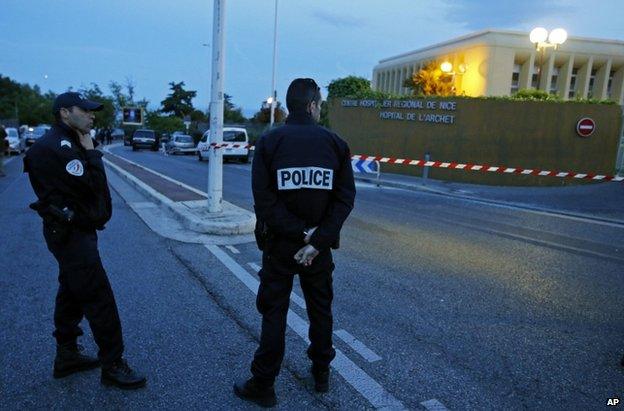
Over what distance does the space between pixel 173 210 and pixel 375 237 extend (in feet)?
12.4

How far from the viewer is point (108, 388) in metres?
3.19

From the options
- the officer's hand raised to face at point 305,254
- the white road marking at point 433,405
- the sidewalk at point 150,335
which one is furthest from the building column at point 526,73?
the officer's hand raised to face at point 305,254

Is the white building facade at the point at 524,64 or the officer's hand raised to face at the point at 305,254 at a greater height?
the white building facade at the point at 524,64

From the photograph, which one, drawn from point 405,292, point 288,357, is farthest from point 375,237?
point 288,357

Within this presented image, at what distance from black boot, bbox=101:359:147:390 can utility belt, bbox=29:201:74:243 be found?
900 mm

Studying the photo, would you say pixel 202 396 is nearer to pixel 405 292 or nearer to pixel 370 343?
pixel 370 343

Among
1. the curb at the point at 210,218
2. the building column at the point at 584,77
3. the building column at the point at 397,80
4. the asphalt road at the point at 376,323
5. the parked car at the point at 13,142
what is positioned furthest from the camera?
the building column at the point at 397,80

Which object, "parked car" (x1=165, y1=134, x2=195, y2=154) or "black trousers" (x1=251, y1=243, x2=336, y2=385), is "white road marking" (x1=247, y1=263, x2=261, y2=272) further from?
"parked car" (x1=165, y1=134, x2=195, y2=154)

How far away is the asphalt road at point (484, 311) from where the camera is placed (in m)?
3.35

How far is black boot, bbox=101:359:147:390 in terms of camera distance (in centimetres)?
314

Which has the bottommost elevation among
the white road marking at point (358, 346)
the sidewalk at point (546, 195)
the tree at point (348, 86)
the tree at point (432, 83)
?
the white road marking at point (358, 346)

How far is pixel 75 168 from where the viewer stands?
2.86 meters

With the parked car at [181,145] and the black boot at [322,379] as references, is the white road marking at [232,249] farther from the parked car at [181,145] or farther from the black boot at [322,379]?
the parked car at [181,145]

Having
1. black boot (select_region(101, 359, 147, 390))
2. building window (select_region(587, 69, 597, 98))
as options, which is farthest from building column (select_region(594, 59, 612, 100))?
black boot (select_region(101, 359, 147, 390))
